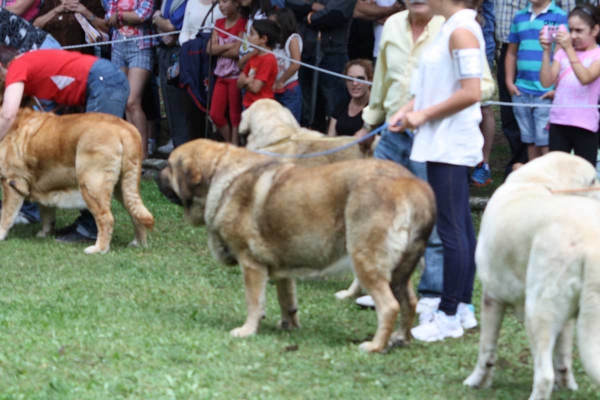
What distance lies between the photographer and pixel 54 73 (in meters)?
8.60

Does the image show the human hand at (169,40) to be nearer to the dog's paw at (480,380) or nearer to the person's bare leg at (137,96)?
the person's bare leg at (137,96)

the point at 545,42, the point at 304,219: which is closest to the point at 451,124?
the point at 304,219

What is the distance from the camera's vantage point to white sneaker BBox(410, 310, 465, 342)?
5730 mm

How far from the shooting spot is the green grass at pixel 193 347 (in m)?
4.78

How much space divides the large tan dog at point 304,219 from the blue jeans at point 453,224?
7.0 inches

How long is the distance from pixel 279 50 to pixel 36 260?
13.3ft

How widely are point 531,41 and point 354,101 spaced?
194cm

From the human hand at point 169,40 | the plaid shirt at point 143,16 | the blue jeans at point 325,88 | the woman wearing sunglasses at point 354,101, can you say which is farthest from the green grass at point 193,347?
the plaid shirt at point 143,16

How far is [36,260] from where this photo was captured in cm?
817

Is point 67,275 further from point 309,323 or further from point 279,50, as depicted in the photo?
point 279,50

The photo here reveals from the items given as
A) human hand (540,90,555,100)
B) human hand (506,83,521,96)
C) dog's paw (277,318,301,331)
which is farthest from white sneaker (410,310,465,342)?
human hand (506,83,521,96)

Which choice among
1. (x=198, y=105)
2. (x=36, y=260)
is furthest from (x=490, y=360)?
(x=198, y=105)

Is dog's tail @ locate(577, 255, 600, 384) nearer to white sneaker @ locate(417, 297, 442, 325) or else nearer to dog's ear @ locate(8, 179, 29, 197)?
white sneaker @ locate(417, 297, 442, 325)

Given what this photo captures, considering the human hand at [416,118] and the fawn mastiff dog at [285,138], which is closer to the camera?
the human hand at [416,118]
